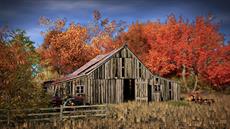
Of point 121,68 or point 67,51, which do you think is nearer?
point 121,68

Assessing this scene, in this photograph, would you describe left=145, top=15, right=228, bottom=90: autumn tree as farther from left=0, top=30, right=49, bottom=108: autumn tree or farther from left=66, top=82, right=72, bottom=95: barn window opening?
left=0, top=30, right=49, bottom=108: autumn tree

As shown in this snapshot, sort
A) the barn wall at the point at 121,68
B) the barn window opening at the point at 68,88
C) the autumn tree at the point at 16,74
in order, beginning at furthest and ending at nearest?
the barn wall at the point at 121,68 → the barn window opening at the point at 68,88 → the autumn tree at the point at 16,74

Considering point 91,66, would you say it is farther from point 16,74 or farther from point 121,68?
point 16,74

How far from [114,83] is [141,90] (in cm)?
314

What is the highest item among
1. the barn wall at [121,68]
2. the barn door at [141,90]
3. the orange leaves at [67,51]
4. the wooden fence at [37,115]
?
the orange leaves at [67,51]

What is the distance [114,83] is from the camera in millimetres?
34594

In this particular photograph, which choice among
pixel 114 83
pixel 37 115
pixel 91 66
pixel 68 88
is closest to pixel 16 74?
pixel 37 115

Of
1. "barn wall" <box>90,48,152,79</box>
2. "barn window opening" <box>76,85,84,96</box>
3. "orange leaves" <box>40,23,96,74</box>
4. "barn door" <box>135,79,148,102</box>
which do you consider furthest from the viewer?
"orange leaves" <box>40,23,96,74</box>

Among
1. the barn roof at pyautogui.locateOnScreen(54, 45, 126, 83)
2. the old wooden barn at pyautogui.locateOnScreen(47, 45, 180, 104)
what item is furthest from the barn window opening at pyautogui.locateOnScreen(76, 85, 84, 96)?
the barn roof at pyautogui.locateOnScreen(54, 45, 126, 83)

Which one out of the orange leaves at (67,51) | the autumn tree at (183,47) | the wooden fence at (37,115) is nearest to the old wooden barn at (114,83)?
the autumn tree at (183,47)

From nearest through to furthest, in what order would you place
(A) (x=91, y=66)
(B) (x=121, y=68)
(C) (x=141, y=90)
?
1. (B) (x=121, y=68)
2. (C) (x=141, y=90)
3. (A) (x=91, y=66)

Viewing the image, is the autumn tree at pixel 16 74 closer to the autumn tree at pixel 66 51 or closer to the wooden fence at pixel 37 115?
the wooden fence at pixel 37 115

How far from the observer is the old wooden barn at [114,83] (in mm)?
33094

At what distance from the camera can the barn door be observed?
3475 cm
